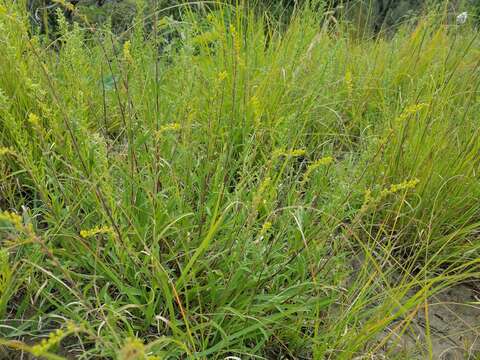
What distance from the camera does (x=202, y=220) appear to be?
1271mm

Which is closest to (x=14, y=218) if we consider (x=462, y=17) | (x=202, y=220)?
(x=202, y=220)

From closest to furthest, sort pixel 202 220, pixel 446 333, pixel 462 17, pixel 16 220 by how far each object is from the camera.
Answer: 1. pixel 16 220
2. pixel 202 220
3. pixel 446 333
4. pixel 462 17

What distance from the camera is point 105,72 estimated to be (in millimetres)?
2174

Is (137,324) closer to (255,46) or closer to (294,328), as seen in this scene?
(294,328)

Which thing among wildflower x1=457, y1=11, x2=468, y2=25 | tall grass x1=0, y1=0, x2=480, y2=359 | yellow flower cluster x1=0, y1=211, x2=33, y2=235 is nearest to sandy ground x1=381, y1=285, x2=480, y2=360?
tall grass x1=0, y1=0, x2=480, y2=359

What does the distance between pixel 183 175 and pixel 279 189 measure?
33 cm

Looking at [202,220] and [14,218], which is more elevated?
[14,218]

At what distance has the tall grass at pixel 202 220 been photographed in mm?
1107

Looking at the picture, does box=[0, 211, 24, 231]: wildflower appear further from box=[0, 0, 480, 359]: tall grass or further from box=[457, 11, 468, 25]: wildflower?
box=[457, 11, 468, 25]: wildflower

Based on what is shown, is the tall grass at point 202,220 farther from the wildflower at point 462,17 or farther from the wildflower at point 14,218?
the wildflower at point 462,17

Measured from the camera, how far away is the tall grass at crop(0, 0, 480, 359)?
43.6 inches

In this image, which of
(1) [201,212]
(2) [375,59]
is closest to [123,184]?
(1) [201,212]

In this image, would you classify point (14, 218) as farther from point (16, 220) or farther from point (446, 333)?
point (446, 333)

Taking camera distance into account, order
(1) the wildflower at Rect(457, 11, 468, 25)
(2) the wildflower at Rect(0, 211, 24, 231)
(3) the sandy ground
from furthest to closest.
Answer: (1) the wildflower at Rect(457, 11, 468, 25), (3) the sandy ground, (2) the wildflower at Rect(0, 211, 24, 231)
